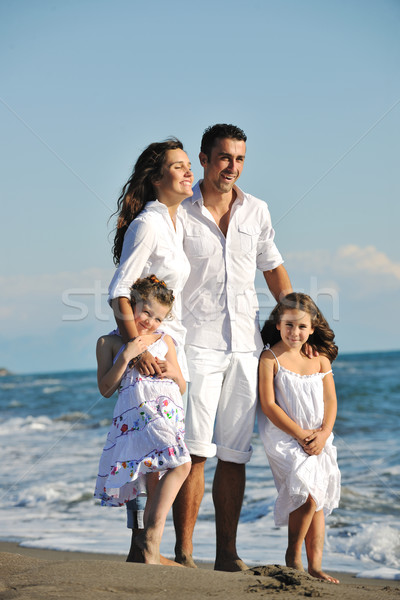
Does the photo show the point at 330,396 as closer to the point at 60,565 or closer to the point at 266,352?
the point at 266,352

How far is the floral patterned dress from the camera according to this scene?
3.02 metres

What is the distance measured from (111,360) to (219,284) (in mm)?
722

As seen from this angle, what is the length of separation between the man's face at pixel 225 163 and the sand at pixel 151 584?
6.15ft

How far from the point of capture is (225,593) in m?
2.34

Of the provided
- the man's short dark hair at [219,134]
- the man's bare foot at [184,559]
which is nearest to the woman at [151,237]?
the man's short dark hair at [219,134]

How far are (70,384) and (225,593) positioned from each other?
2026 centimetres

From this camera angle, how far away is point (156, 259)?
3.37 meters

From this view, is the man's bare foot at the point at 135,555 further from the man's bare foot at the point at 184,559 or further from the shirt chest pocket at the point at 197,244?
the shirt chest pocket at the point at 197,244

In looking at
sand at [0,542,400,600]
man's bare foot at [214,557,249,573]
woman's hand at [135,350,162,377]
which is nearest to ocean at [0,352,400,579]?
man's bare foot at [214,557,249,573]

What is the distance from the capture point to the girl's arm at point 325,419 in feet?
11.3

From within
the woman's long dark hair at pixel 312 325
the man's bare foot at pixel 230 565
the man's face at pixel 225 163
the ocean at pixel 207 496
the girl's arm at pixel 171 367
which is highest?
the man's face at pixel 225 163

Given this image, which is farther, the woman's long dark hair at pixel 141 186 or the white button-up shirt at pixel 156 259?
the woman's long dark hair at pixel 141 186

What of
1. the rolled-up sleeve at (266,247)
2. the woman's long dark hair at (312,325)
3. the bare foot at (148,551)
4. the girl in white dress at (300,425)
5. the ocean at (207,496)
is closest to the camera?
the bare foot at (148,551)

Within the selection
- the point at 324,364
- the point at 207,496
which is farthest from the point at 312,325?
the point at 207,496
